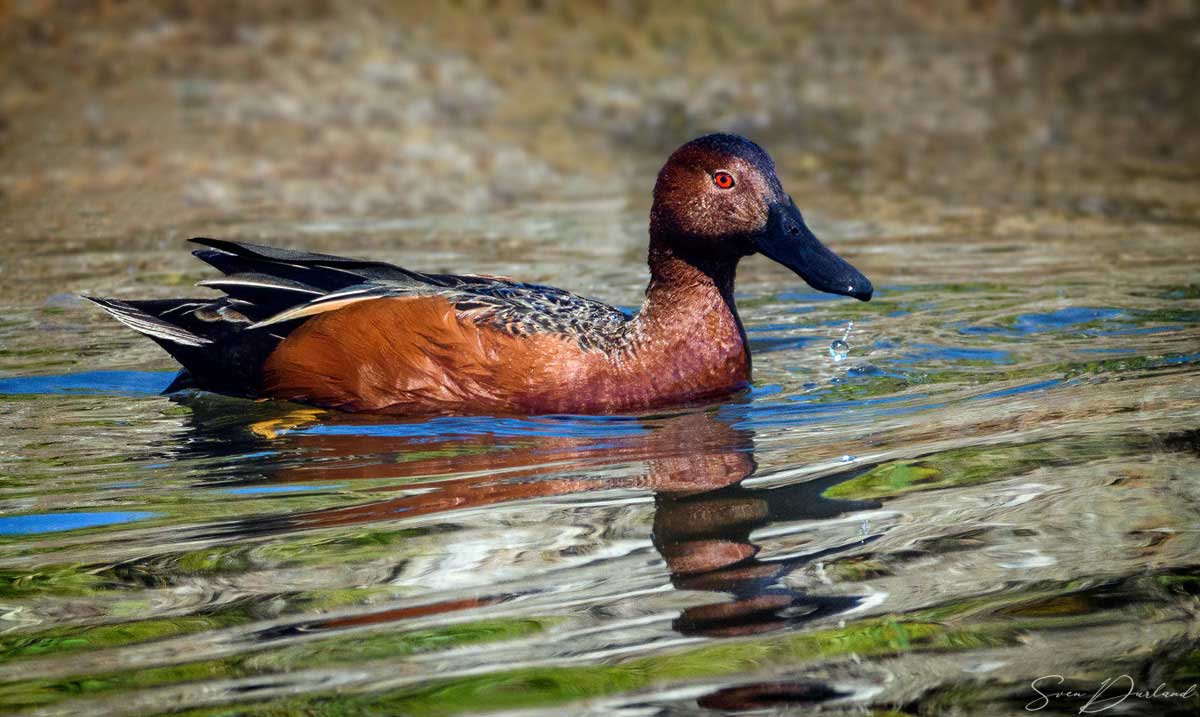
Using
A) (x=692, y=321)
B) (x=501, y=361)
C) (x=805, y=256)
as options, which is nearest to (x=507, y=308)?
(x=501, y=361)

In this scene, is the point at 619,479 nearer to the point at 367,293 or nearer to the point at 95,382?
the point at 367,293

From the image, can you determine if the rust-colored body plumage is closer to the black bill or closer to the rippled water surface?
the rippled water surface

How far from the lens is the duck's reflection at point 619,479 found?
404cm

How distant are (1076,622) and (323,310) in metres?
3.64

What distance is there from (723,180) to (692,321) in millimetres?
612

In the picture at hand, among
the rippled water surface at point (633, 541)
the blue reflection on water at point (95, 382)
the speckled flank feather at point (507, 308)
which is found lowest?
the rippled water surface at point (633, 541)

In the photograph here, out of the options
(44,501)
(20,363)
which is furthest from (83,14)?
(44,501)

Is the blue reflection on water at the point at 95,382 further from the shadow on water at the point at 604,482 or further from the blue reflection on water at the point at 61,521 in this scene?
the blue reflection on water at the point at 61,521

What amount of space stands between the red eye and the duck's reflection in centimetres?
96

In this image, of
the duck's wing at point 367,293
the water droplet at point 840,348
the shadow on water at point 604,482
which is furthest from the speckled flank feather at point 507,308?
the water droplet at point 840,348

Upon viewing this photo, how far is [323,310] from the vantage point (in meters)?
6.44

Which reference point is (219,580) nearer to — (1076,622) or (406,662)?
(406,662)

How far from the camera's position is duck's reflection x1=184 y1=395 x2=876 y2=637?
4.04 m

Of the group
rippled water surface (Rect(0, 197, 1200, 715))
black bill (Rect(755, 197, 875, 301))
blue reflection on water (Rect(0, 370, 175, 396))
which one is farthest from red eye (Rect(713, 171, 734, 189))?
blue reflection on water (Rect(0, 370, 175, 396))
